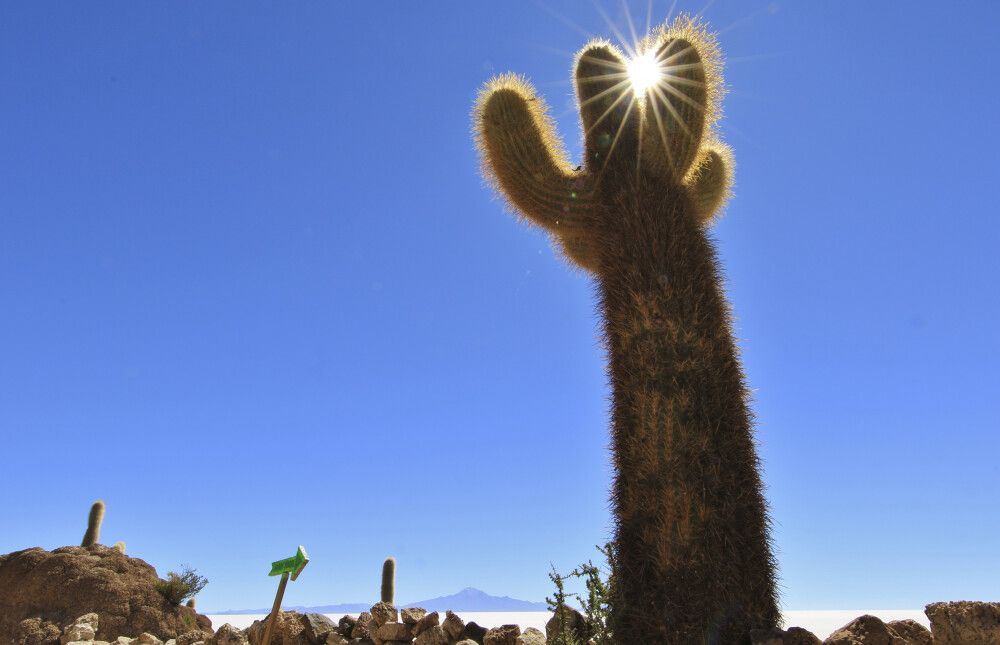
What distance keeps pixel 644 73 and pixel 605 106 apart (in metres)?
0.43

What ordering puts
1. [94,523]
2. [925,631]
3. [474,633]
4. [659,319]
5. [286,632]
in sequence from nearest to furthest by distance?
[925,631] < [659,319] < [474,633] < [286,632] < [94,523]

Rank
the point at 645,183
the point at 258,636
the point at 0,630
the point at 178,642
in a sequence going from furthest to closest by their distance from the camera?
the point at 0,630, the point at 178,642, the point at 258,636, the point at 645,183

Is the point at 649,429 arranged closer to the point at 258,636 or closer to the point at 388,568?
A: the point at 258,636

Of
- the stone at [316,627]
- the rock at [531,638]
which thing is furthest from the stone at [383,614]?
the rock at [531,638]

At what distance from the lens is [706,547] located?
457 cm

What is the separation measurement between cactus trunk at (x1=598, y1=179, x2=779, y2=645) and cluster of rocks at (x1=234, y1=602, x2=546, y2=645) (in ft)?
5.00

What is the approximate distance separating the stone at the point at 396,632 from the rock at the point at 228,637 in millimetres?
1983

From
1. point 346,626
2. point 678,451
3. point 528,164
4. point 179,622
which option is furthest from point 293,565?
point 179,622

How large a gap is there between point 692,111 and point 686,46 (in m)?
0.58

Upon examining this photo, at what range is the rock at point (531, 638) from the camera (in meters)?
5.72

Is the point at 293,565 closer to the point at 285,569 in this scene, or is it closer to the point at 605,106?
the point at 285,569

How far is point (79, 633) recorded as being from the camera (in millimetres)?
9211

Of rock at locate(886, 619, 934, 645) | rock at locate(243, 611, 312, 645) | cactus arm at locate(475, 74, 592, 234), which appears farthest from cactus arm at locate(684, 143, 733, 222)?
rock at locate(243, 611, 312, 645)

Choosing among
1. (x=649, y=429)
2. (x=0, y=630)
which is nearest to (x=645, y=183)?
(x=649, y=429)
